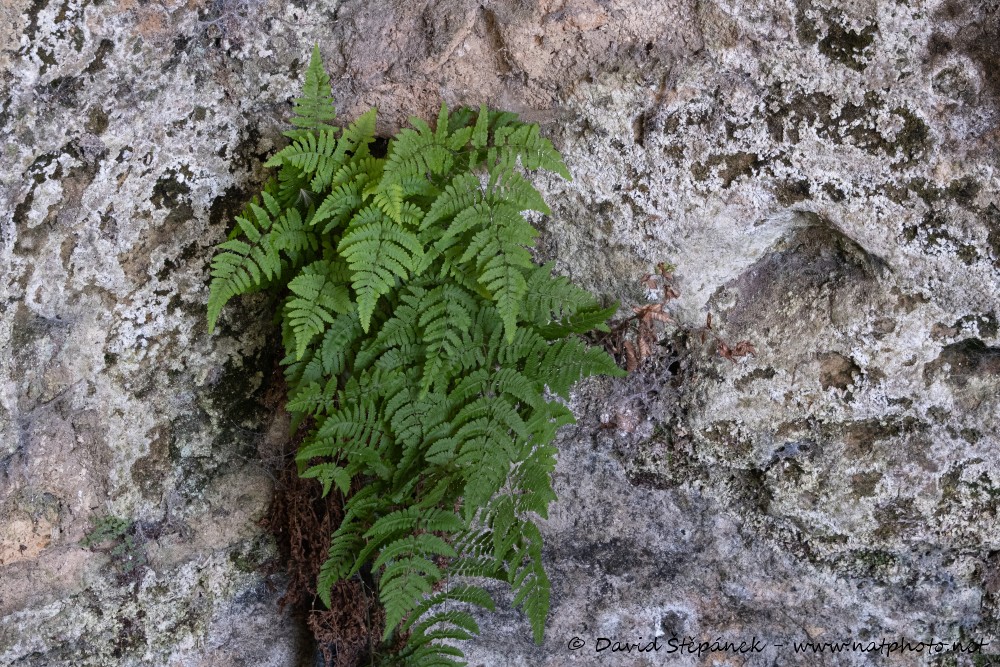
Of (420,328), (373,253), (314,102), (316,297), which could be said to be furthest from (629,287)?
(314,102)

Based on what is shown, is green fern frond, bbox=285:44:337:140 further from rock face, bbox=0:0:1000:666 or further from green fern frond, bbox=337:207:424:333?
green fern frond, bbox=337:207:424:333

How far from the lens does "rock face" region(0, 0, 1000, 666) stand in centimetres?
364

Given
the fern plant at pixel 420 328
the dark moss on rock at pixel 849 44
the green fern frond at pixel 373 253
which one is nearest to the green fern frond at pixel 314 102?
the fern plant at pixel 420 328

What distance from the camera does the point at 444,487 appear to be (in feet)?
12.4

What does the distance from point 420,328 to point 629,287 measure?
114 cm

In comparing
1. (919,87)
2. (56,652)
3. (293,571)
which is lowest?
(56,652)

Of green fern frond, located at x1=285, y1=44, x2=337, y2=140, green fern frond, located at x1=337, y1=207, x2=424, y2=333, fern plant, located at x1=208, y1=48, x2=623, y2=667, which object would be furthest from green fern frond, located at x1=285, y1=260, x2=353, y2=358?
green fern frond, located at x1=285, y1=44, x2=337, y2=140

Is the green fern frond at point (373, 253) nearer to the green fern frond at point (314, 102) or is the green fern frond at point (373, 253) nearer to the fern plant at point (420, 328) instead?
the fern plant at point (420, 328)

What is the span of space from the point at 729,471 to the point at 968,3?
251 cm

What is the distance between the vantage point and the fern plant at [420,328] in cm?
354

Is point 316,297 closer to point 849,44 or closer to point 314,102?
point 314,102

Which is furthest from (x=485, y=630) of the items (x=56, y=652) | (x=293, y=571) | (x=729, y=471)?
(x=56, y=652)

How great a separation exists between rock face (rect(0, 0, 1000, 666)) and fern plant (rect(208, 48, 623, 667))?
1.33 feet

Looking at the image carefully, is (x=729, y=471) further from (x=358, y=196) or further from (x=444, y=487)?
(x=358, y=196)
